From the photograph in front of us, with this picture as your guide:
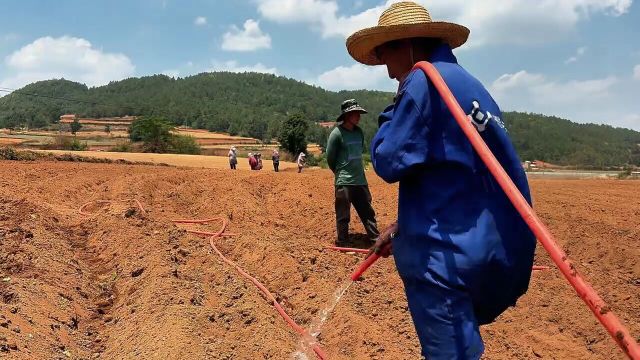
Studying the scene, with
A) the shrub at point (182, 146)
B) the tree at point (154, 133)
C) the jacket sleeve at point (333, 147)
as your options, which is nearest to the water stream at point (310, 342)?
the jacket sleeve at point (333, 147)

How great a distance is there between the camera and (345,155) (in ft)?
23.1

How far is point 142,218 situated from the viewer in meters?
7.70

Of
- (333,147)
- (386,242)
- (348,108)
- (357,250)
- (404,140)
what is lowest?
(357,250)

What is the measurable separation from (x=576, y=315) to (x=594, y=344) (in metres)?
0.50

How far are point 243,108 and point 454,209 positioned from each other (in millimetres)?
141136

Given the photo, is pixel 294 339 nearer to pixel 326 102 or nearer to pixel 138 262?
pixel 138 262

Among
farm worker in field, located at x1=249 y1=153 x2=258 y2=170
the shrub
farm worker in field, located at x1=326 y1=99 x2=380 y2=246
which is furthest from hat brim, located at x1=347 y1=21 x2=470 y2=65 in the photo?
the shrub

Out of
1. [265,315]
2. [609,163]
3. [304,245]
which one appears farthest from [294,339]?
[609,163]

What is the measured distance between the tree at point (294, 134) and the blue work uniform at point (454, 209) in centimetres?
5948

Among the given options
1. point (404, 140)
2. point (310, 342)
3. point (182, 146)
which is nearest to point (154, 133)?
point (182, 146)

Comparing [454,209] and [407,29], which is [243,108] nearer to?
[407,29]

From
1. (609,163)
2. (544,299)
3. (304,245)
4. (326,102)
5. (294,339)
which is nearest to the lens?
Answer: (294,339)

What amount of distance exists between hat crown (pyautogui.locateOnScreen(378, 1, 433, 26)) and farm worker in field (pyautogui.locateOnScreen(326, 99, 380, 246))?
4.59 metres

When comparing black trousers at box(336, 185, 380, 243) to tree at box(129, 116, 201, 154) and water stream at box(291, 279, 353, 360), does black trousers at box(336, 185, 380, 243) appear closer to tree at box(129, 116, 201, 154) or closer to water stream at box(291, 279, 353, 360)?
water stream at box(291, 279, 353, 360)
